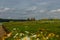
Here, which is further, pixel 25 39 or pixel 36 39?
pixel 36 39

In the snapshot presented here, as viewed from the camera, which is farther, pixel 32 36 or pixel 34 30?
pixel 34 30

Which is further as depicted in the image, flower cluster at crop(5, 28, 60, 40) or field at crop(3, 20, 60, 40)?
field at crop(3, 20, 60, 40)

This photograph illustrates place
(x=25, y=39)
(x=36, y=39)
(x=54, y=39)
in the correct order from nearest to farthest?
(x=25, y=39)
(x=36, y=39)
(x=54, y=39)

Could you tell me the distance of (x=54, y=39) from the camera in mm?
9047

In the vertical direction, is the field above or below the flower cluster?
below

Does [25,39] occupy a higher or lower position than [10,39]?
higher

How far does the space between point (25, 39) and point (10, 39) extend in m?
3.77

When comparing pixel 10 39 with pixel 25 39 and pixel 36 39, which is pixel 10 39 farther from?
pixel 25 39

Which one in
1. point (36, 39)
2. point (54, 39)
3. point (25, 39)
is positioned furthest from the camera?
point (54, 39)

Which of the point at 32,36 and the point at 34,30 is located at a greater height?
the point at 32,36

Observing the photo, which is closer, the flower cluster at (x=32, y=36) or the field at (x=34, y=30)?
the flower cluster at (x=32, y=36)

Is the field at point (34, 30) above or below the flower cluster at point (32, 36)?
below

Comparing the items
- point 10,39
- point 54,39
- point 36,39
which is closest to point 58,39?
point 54,39

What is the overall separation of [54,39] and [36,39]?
8.50 ft
